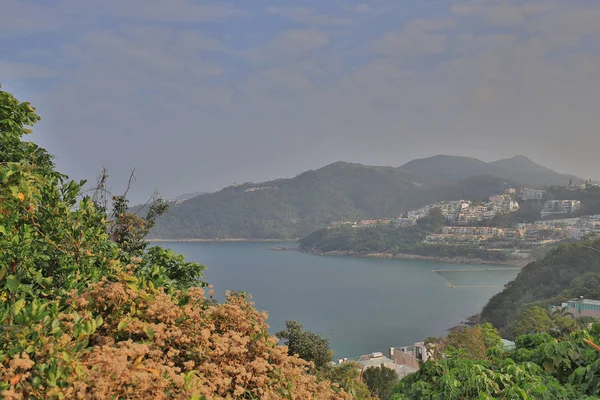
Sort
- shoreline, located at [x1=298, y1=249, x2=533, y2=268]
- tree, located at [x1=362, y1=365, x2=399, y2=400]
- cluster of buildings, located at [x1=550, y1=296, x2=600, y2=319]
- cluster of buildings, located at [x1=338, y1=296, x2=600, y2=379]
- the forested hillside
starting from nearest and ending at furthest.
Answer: tree, located at [x1=362, y1=365, x2=399, y2=400]
cluster of buildings, located at [x1=338, y1=296, x2=600, y2=379]
cluster of buildings, located at [x1=550, y1=296, x2=600, y2=319]
the forested hillside
shoreline, located at [x1=298, y1=249, x2=533, y2=268]

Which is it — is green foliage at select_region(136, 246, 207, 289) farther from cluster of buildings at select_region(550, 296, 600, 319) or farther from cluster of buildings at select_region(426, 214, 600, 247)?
cluster of buildings at select_region(426, 214, 600, 247)

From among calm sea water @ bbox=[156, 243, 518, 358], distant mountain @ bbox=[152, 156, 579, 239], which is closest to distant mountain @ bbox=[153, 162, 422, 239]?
distant mountain @ bbox=[152, 156, 579, 239]

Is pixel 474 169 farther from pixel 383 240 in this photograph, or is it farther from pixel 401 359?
pixel 401 359

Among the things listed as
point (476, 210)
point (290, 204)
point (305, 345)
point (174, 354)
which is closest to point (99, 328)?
point (174, 354)

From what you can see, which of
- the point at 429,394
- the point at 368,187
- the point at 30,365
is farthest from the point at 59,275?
the point at 368,187

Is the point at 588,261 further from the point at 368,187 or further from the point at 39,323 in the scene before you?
the point at 368,187

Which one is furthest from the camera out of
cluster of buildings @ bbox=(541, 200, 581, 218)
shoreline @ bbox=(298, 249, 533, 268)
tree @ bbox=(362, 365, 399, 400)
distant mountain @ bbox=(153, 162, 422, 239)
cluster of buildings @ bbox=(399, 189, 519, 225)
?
distant mountain @ bbox=(153, 162, 422, 239)

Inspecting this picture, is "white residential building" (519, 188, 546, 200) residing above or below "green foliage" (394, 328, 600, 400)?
above
